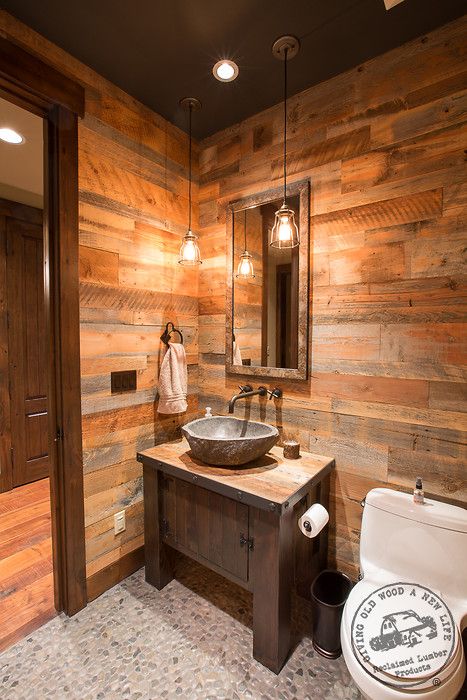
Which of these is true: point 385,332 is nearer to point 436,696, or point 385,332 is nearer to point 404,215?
point 404,215

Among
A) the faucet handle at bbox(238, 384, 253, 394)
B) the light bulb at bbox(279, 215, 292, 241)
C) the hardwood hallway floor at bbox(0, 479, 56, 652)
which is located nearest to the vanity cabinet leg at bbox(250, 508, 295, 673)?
the faucet handle at bbox(238, 384, 253, 394)

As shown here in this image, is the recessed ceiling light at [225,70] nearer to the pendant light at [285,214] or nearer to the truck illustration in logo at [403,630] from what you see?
the pendant light at [285,214]

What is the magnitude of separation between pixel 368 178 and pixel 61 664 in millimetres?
2549

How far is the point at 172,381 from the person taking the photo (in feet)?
6.58

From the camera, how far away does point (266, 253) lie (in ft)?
6.38

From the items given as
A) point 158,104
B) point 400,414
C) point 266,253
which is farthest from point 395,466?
point 158,104

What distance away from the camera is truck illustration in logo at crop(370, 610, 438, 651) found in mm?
1094

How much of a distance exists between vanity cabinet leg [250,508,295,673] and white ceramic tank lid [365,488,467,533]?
39cm

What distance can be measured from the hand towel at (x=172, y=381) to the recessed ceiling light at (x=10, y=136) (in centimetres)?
163

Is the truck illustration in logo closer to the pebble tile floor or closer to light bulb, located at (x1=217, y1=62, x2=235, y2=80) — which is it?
the pebble tile floor

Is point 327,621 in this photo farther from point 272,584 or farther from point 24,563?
point 24,563

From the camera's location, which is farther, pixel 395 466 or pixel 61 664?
pixel 395 466

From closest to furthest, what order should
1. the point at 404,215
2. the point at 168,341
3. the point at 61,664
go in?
the point at 61,664, the point at 404,215, the point at 168,341

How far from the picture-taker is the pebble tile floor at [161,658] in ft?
4.24
